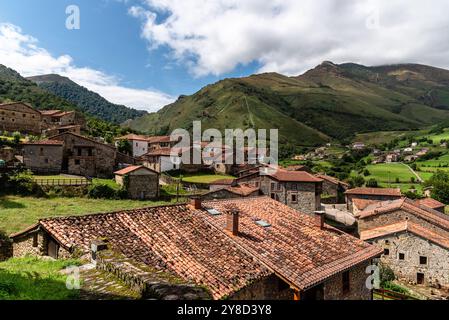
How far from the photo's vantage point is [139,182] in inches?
1779

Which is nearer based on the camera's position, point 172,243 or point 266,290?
point 266,290

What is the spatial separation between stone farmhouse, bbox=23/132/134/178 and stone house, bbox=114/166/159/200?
7625 mm

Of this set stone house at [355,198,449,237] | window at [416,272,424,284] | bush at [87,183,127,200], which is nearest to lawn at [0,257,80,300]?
bush at [87,183,127,200]

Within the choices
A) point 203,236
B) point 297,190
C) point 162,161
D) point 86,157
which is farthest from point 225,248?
point 162,161

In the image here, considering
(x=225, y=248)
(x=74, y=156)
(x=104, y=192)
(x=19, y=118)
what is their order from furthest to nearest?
(x=19, y=118) → (x=74, y=156) → (x=104, y=192) → (x=225, y=248)

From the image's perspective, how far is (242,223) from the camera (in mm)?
16969

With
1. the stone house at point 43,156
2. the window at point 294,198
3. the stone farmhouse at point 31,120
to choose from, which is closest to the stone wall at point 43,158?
the stone house at point 43,156

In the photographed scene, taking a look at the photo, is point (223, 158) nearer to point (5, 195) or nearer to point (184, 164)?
point (184, 164)

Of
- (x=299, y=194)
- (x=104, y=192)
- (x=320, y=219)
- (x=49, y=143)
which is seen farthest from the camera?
(x=49, y=143)

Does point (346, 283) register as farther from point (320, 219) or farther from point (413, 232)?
point (413, 232)

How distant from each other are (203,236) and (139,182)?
106ft

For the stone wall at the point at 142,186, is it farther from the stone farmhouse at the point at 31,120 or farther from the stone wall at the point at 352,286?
the stone wall at the point at 352,286

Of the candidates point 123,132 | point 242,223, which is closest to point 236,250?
point 242,223
